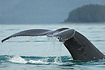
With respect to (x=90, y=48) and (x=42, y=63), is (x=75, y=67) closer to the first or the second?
(x=90, y=48)

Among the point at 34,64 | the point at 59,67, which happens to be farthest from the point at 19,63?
the point at 59,67

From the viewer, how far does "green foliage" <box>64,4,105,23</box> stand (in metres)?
A: 124

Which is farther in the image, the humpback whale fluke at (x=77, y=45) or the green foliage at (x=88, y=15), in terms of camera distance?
the green foliage at (x=88, y=15)

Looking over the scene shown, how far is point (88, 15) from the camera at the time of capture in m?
126

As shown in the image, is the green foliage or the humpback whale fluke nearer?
the humpback whale fluke

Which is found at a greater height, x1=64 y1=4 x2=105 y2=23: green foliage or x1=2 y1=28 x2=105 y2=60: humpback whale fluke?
x1=64 y1=4 x2=105 y2=23: green foliage

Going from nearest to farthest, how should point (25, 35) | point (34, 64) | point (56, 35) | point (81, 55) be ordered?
point (56, 35)
point (25, 35)
point (81, 55)
point (34, 64)

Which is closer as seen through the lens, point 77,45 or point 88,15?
point 77,45

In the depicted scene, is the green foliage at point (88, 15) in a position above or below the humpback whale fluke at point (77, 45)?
above

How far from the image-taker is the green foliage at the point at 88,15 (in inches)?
4884

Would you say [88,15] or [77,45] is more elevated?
[88,15]

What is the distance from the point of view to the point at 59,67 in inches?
278

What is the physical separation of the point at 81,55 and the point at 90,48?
0.88 ft

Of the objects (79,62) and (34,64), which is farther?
(34,64)
